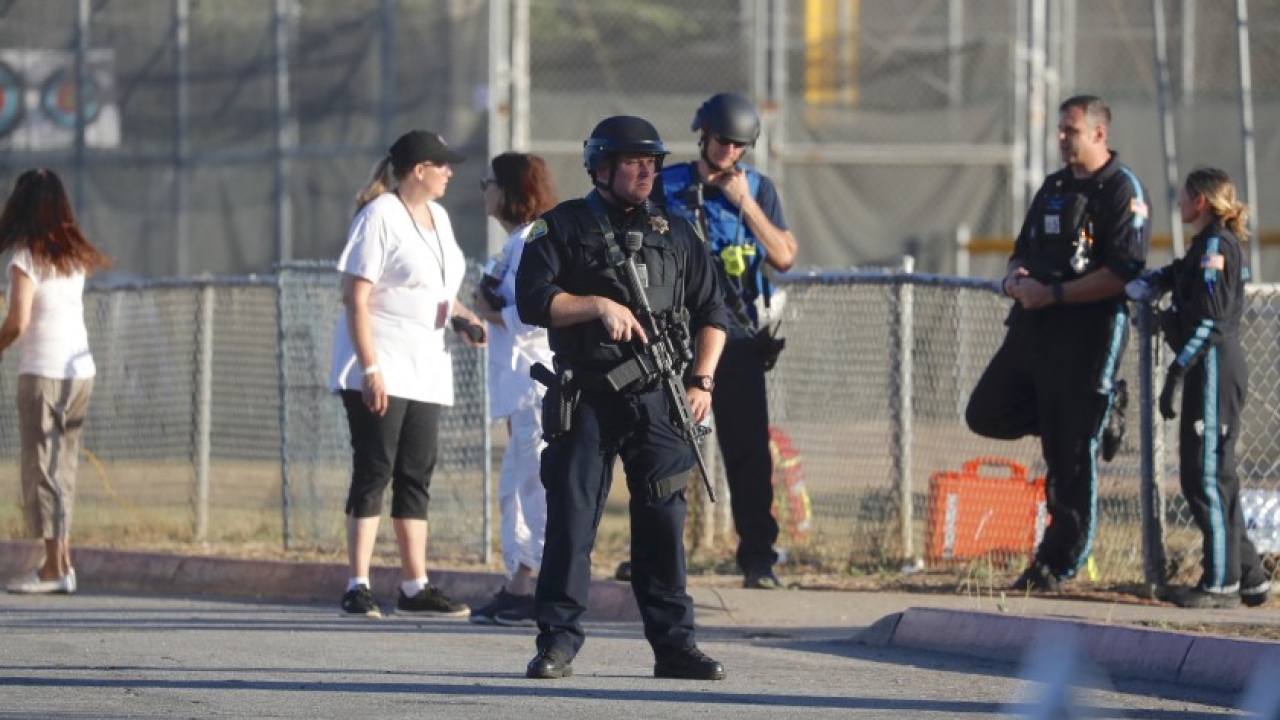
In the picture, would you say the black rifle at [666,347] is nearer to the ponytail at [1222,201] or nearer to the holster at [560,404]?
the holster at [560,404]

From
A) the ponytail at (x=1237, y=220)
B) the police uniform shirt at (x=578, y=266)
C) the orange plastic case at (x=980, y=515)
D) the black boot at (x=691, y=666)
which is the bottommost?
the black boot at (x=691, y=666)

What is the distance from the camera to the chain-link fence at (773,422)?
380 inches

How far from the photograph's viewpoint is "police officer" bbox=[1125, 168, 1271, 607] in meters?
8.02

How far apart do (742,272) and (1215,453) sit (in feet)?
6.66

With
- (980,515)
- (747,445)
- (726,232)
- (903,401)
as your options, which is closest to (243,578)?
(747,445)

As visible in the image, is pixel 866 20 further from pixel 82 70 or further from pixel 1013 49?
pixel 82 70

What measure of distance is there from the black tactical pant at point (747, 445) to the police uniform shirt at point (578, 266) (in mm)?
2008

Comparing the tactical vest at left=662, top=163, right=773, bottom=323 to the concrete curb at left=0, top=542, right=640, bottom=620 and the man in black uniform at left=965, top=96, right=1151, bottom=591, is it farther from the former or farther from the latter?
the concrete curb at left=0, top=542, right=640, bottom=620

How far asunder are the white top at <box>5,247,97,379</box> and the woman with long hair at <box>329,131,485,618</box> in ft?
5.30

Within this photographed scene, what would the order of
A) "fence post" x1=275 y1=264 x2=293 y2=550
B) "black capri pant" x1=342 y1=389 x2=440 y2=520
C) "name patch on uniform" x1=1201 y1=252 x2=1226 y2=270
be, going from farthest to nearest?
"fence post" x1=275 y1=264 x2=293 y2=550 → "black capri pant" x1=342 y1=389 x2=440 y2=520 → "name patch on uniform" x1=1201 y1=252 x2=1226 y2=270

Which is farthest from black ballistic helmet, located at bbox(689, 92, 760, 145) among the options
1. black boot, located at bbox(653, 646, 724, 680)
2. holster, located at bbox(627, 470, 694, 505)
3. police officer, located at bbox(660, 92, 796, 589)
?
black boot, located at bbox(653, 646, 724, 680)

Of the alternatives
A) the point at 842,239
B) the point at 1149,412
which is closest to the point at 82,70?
the point at 842,239

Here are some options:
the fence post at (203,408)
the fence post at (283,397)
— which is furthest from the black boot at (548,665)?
the fence post at (203,408)

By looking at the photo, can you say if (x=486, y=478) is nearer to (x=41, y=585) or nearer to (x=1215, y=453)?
(x=41, y=585)
